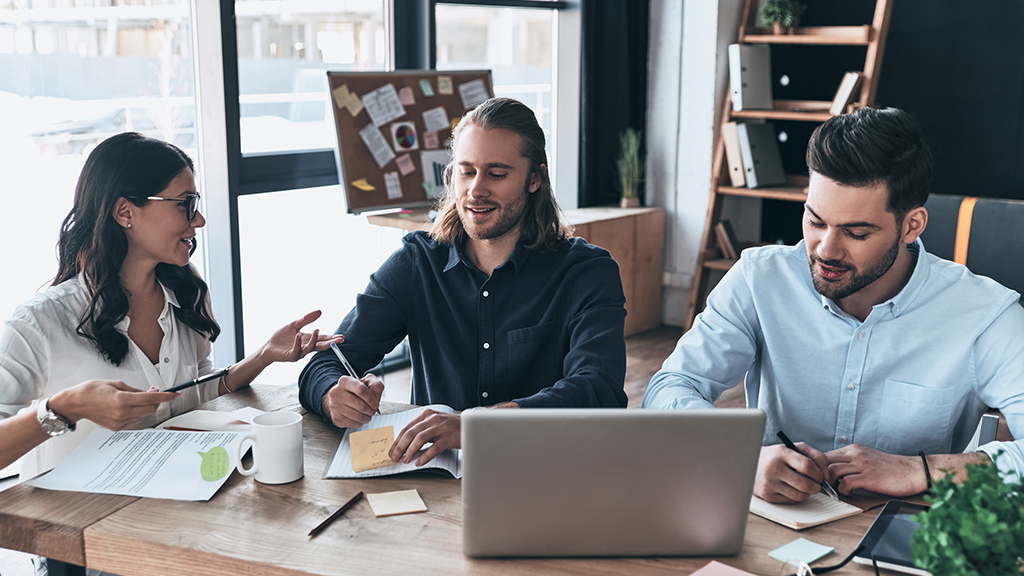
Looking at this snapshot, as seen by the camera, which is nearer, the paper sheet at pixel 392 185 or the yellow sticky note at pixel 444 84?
the paper sheet at pixel 392 185

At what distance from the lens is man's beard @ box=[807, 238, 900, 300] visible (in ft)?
5.05

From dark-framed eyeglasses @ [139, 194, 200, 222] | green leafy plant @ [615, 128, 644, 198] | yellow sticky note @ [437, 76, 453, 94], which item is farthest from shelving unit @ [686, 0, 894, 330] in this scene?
dark-framed eyeglasses @ [139, 194, 200, 222]

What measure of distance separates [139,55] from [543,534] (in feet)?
9.04

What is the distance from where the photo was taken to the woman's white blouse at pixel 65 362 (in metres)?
1.53

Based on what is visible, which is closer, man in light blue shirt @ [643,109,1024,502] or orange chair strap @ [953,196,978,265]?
man in light blue shirt @ [643,109,1024,502]

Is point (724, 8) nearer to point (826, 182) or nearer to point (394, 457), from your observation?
point (826, 182)

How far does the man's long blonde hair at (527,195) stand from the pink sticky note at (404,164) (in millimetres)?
1833

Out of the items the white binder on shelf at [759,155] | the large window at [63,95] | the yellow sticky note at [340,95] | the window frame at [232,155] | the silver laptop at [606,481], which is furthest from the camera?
the white binder on shelf at [759,155]

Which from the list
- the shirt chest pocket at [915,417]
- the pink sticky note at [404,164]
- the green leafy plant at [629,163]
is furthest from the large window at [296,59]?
the shirt chest pocket at [915,417]

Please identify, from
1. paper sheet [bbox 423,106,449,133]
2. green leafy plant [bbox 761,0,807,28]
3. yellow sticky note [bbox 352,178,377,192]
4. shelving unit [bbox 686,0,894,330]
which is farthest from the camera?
green leafy plant [bbox 761,0,807,28]

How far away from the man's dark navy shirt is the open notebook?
55 cm

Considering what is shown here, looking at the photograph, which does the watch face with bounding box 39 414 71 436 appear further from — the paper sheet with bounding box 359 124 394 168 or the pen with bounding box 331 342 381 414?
the paper sheet with bounding box 359 124 394 168

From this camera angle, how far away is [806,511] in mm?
1267

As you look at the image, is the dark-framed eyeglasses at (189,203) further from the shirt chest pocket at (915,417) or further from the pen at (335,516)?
the shirt chest pocket at (915,417)
